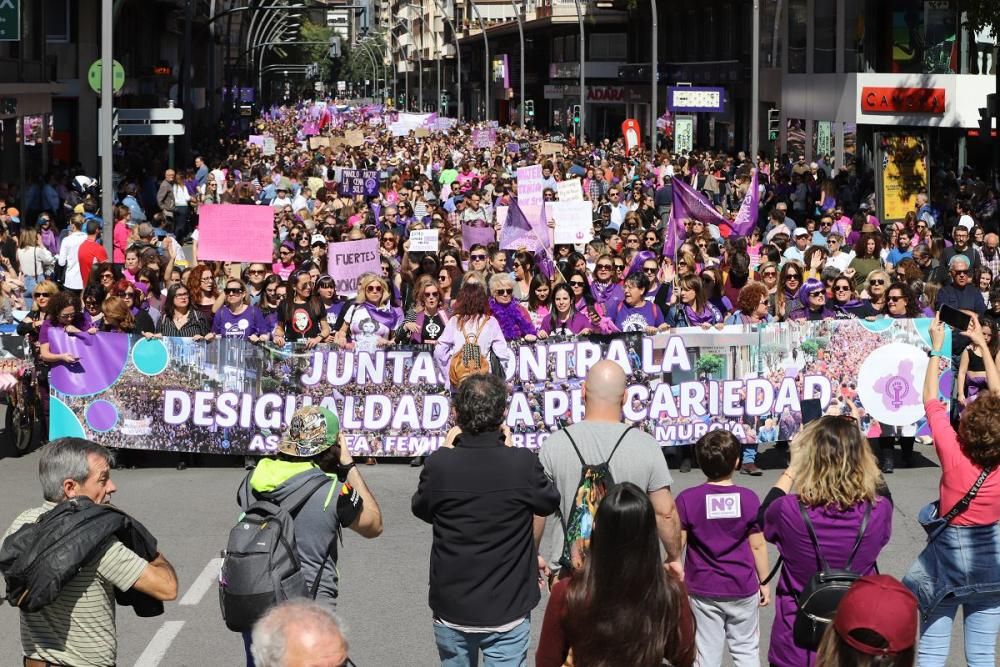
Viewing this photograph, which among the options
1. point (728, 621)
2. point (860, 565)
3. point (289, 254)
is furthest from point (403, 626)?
point (289, 254)

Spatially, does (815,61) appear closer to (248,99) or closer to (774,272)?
(774,272)

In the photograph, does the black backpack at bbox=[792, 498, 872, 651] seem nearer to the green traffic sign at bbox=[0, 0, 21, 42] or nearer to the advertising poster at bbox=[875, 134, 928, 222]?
the advertising poster at bbox=[875, 134, 928, 222]

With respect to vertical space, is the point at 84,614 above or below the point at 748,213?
below

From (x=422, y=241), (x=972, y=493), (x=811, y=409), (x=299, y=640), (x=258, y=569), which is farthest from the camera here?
(x=422, y=241)

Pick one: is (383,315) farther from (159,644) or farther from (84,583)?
(84,583)

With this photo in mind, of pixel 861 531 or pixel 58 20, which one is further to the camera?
pixel 58 20

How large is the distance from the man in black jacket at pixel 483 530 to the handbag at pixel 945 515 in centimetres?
157

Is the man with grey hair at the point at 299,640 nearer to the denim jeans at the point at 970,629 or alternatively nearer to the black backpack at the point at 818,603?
the black backpack at the point at 818,603

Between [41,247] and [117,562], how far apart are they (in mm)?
16168

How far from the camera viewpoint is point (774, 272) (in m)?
15.1

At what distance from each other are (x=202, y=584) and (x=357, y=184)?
21933 millimetres

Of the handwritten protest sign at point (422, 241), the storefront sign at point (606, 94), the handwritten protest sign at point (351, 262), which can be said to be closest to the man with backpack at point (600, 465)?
the handwritten protest sign at point (351, 262)

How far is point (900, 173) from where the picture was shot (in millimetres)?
26109

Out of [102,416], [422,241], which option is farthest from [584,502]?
[422,241]
